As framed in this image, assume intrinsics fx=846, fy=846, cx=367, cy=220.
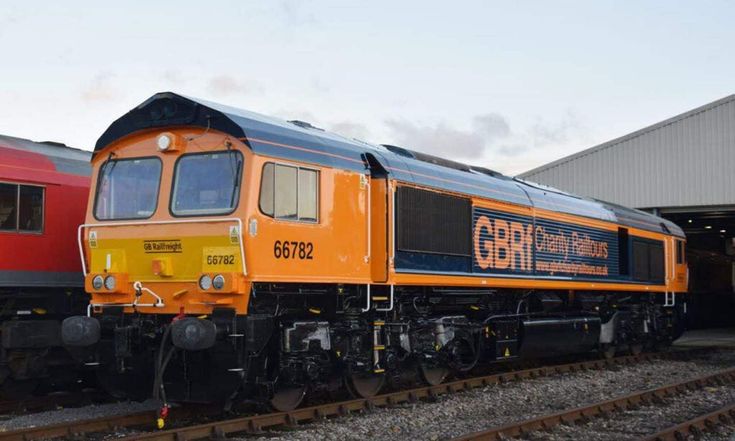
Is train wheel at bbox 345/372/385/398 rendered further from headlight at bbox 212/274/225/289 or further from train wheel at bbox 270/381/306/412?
headlight at bbox 212/274/225/289

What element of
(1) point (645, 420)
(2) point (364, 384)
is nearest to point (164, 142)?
(2) point (364, 384)

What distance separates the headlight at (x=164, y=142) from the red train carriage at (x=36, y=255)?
3.63 metres

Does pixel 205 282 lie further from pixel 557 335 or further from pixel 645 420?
pixel 557 335

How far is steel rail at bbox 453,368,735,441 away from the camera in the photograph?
9758 millimetres

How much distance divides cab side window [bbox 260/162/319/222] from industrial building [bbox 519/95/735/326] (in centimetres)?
2310

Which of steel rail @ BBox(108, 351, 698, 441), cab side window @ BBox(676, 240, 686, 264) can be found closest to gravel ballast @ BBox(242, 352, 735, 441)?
steel rail @ BBox(108, 351, 698, 441)

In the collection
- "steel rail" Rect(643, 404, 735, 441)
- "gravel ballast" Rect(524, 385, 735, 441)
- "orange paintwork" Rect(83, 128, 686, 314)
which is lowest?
"gravel ballast" Rect(524, 385, 735, 441)

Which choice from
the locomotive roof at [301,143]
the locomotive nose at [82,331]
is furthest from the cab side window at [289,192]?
the locomotive nose at [82,331]

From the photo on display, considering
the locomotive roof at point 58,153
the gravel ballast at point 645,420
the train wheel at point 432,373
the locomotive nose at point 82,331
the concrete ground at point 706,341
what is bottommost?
the concrete ground at point 706,341

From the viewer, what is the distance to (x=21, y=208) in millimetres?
12867

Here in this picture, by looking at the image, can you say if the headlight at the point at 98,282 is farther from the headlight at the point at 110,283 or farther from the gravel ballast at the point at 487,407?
the gravel ballast at the point at 487,407

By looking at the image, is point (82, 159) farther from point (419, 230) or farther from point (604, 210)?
point (604, 210)

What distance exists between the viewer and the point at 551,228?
17.3 m

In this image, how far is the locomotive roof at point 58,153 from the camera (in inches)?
525
